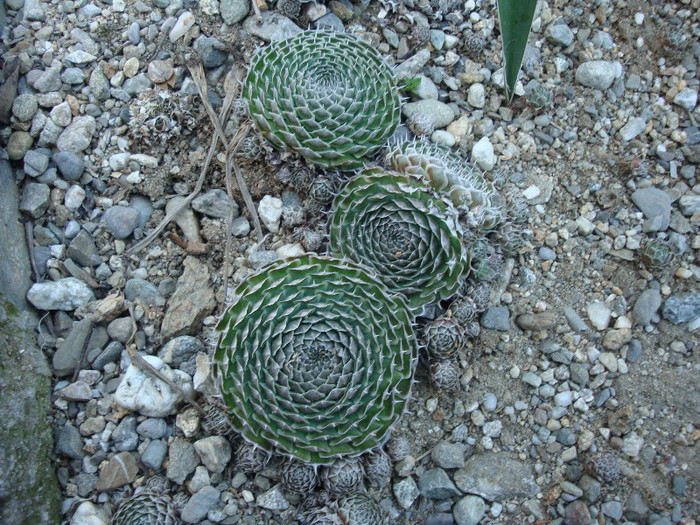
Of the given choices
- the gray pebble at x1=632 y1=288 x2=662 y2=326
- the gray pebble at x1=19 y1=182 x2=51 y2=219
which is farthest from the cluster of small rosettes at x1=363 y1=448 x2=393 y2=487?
the gray pebble at x1=19 y1=182 x2=51 y2=219

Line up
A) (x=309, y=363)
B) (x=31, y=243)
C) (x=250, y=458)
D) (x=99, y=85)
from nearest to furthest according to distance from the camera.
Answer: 1. (x=309, y=363)
2. (x=250, y=458)
3. (x=31, y=243)
4. (x=99, y=85)

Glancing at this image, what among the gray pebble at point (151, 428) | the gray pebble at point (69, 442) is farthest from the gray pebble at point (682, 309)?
the gray pebble at point (69, 442)

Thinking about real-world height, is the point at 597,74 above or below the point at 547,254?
above

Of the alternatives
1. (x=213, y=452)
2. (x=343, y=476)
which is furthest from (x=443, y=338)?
(x=213, y=452)

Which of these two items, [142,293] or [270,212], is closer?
[142,293]

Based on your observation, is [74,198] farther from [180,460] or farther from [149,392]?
[180,460]

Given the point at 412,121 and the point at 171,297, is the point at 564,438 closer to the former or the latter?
→ the point at 412,121

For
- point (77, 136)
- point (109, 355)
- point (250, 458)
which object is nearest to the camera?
point (250, 458)
